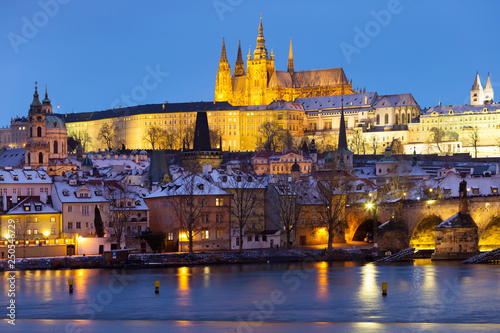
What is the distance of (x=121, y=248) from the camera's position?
202ft

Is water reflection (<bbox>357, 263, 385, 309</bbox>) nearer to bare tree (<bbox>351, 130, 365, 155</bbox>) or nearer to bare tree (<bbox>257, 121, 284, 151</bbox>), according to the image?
Result: bare tree (<bbox>257, 121, 284, 151</bbox>)

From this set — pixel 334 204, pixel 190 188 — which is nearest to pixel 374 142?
pixel 334 204

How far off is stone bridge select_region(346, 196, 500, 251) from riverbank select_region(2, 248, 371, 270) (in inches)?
156

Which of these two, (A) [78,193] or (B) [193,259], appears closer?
(B) [193,259]

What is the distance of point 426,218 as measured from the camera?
64.6 meters

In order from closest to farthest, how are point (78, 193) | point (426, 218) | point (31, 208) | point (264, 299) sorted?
1. point (264, 299)
2. point (31, 208)
3. point (78, 193)
4. point (426, 218)

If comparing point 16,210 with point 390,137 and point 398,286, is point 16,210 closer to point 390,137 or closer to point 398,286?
point 398,286

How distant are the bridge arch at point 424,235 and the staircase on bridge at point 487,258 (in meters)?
6.67

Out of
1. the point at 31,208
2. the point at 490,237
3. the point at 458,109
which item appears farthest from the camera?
the point at 458,109

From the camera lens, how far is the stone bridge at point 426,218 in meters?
59.4

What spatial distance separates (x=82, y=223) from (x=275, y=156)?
77.0 metres

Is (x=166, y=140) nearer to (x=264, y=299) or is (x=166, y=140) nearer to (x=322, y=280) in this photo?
(x=322, y=280)

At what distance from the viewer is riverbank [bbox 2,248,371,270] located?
56.7m

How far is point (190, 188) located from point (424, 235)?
15957 millimetres
